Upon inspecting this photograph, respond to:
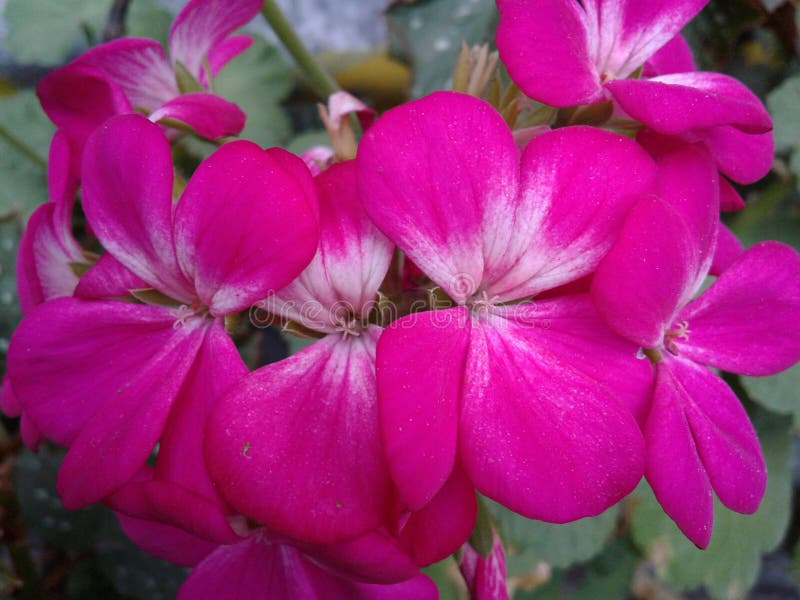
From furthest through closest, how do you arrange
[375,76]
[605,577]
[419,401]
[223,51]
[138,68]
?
1. [605,577]
2. [375,76]
3. [223,51]
4. [138,68]
5. [419,401]

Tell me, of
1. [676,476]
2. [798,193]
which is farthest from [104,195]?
[798,193]

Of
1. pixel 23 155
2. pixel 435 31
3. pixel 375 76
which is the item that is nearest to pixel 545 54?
pixel 435 31

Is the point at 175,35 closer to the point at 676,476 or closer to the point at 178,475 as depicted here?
the point at 178,475

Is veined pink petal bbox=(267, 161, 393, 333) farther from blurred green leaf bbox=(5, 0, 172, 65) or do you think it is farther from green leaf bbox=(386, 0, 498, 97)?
blurred green leaf bbox=(5, 0, 172, 65)

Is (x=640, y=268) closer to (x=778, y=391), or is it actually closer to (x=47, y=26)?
(x=778, y=391)

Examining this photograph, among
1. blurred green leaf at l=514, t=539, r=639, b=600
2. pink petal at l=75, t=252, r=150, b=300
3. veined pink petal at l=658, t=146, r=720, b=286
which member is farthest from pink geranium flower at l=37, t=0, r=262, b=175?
blurred green leaf at l=514, t=539, r=639, b=600

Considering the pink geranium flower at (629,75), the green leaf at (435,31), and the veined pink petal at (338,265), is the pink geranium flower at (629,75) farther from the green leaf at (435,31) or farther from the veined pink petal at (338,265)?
the green leaf at (435,31)
